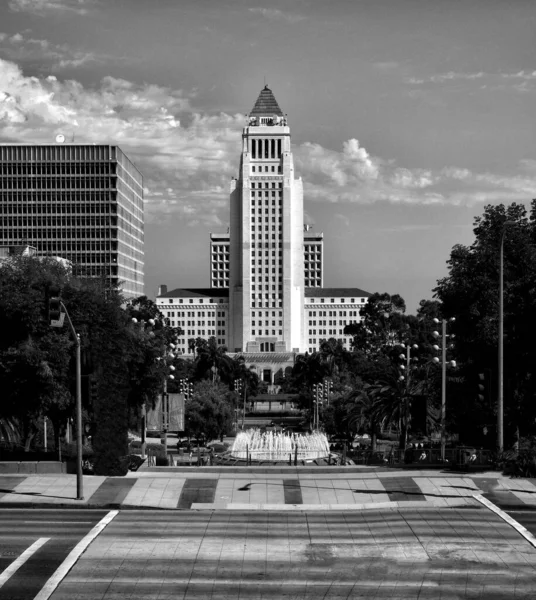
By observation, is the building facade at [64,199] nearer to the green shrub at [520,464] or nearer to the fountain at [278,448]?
the fountain at [278,448]

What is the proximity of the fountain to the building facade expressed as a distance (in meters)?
89.0

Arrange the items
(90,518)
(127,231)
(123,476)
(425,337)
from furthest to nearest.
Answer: (127,231) → (425,337) → (123,476) → (90,518)

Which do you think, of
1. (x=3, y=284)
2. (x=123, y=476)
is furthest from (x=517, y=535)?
(x=3, y=284)

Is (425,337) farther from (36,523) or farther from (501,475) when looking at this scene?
(36,523)

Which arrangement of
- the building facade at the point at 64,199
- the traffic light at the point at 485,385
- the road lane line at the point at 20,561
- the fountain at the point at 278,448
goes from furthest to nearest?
the building facade at the point at 64,199
the fountain at the point at 278,448
the traffic light at the point at 485,385
the road lane line at the point at 20,561

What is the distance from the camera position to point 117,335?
4469 cm

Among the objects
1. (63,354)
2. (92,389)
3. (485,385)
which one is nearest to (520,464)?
(485,385)

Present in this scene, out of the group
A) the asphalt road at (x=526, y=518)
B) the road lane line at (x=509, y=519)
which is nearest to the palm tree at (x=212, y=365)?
the road lane line at (x=509, y=519)

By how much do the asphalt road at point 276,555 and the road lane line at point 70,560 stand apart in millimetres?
178

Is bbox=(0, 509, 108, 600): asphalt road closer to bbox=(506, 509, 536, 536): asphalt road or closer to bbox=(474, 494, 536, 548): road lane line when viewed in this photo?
bbox=(474, 494, 536, 548): road lane line

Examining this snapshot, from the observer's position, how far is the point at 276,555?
2573 centimetres

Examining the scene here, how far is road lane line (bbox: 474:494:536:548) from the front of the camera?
2762 cm

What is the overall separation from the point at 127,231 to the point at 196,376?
146ft

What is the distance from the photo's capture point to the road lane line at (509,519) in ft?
90.6
